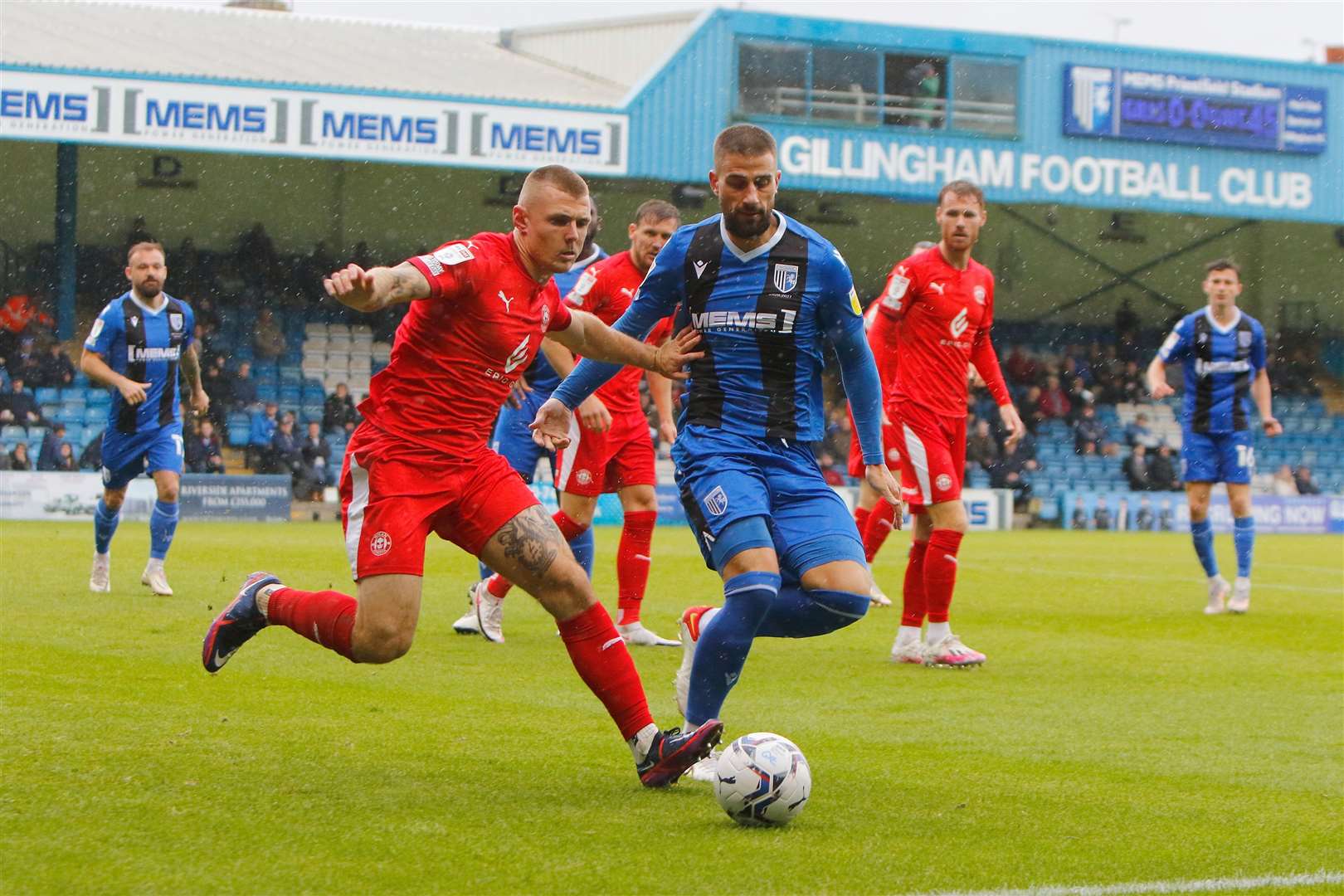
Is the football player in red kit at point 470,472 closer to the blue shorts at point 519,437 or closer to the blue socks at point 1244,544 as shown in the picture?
the blue shorts at point 519,437

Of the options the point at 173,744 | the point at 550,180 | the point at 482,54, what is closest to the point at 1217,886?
the point at 550,180

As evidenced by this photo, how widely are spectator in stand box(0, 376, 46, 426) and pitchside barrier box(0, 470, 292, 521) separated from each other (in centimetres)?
220

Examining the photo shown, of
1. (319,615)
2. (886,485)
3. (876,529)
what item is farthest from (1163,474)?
(319,615)

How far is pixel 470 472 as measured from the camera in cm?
585

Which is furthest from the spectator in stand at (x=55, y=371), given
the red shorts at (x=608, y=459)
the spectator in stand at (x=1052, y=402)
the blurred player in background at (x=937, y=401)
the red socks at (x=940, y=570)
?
the red socks at (x=940, y=570)

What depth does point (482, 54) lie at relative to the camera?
35719 millimetres

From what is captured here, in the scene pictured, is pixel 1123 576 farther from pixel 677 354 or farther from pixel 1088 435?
pixel 1088 435

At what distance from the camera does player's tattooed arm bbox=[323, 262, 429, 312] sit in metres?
4.95

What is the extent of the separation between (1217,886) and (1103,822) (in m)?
0.81

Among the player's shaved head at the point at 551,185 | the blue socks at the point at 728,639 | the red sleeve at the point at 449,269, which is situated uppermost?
the player's shaved head at the point at 551,185

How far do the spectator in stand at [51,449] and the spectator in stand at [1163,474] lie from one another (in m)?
20.2

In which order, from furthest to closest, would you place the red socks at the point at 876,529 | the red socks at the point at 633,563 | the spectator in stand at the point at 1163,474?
the spectator in stand at the point at 1163,474 < the red socks at the point at 876,529 < the red socks at the point at 633,563

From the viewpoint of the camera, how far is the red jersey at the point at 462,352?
227 inches

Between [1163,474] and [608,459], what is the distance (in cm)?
2439
